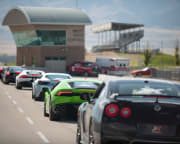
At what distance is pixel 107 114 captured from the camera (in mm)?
7539

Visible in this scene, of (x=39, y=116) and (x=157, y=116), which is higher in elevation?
(x=157, y=116)

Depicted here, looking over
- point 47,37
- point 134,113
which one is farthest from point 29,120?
point 47,37

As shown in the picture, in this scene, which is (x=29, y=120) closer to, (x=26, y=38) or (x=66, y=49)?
(x=66, y=49)

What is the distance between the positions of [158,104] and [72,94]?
7.05 m

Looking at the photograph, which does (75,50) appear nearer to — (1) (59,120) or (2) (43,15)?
(2) (43,15)

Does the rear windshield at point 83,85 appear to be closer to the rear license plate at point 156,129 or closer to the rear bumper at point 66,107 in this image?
the rear bumper at point 66,107

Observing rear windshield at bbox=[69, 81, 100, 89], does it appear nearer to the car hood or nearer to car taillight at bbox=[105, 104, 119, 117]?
the car hood

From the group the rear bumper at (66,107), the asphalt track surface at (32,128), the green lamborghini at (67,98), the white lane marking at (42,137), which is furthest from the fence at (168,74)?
the white lane marking at (42,137)

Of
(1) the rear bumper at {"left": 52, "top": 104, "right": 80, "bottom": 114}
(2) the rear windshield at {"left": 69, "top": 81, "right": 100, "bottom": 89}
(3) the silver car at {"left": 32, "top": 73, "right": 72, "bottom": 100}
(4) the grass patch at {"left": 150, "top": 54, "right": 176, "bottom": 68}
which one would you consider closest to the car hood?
(1) the rear bumper at {"left": 52, "top": 104, "right": 80, "bottom": 114}

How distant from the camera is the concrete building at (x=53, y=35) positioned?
290 ft

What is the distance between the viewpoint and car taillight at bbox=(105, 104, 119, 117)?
7523mm

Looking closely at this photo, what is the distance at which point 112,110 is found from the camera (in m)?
7.55

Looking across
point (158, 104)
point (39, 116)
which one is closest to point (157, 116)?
point (158, 104)

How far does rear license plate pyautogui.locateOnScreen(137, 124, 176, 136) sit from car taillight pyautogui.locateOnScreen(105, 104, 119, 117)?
35 centimetres
